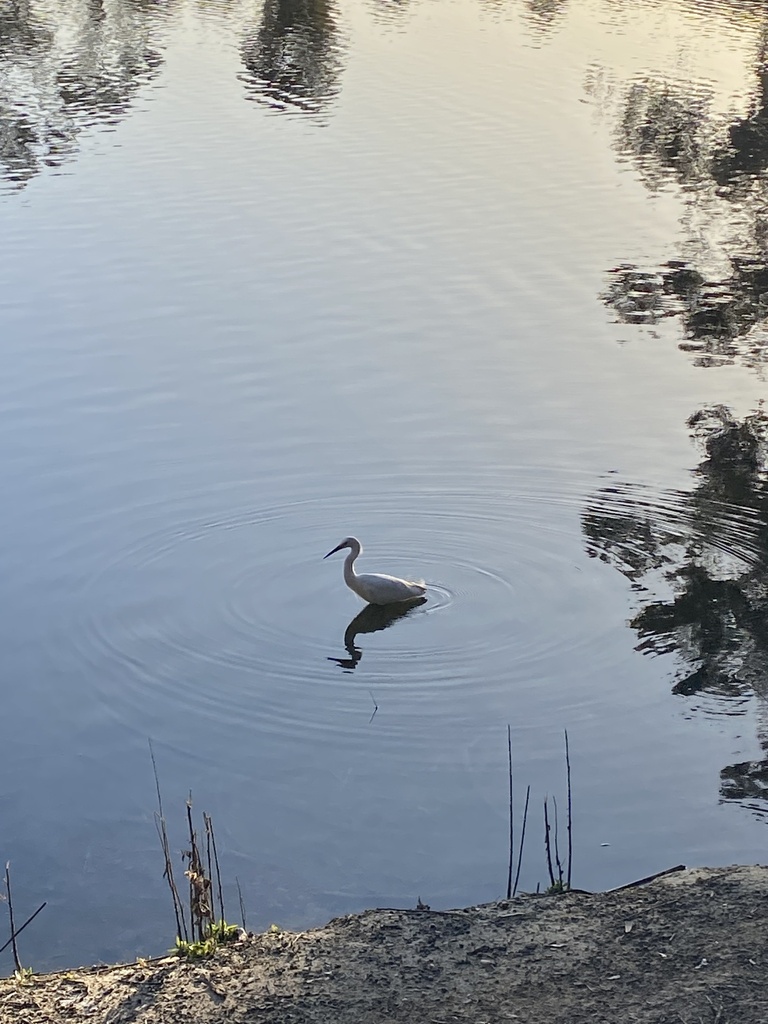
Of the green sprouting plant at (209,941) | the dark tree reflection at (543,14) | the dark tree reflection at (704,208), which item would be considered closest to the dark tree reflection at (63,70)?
the dark tree reflection at (543,14)

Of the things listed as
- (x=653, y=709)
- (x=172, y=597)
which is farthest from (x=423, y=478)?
(x=653, y=709)

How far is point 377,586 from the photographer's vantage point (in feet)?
37.4

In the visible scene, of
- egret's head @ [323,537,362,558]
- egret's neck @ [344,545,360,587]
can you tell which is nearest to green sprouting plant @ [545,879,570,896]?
egret's neck @ [344,545,360,587]

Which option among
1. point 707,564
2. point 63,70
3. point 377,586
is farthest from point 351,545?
point 63,70

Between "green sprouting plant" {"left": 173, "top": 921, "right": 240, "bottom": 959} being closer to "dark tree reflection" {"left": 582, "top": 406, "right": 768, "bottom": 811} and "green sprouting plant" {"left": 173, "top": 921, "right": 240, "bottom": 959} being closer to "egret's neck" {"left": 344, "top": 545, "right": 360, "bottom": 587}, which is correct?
"dark tree reflection" {"left": 582, "top": 406, "right": 768, "bottom": 811}

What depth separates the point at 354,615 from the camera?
11.6 meters

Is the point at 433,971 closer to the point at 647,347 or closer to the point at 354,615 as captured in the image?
the point at 354,615

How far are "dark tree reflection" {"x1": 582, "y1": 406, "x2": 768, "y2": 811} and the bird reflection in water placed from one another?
1.76 m

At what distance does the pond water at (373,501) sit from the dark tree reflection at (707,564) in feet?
0.12

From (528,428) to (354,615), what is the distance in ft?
13.1

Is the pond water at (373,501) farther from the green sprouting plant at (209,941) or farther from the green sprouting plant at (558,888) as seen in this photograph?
the green sprouting plant at (209,941)

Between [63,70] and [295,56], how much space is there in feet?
18.6

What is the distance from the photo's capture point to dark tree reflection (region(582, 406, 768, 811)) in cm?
1034

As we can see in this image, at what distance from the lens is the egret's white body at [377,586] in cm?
1141
